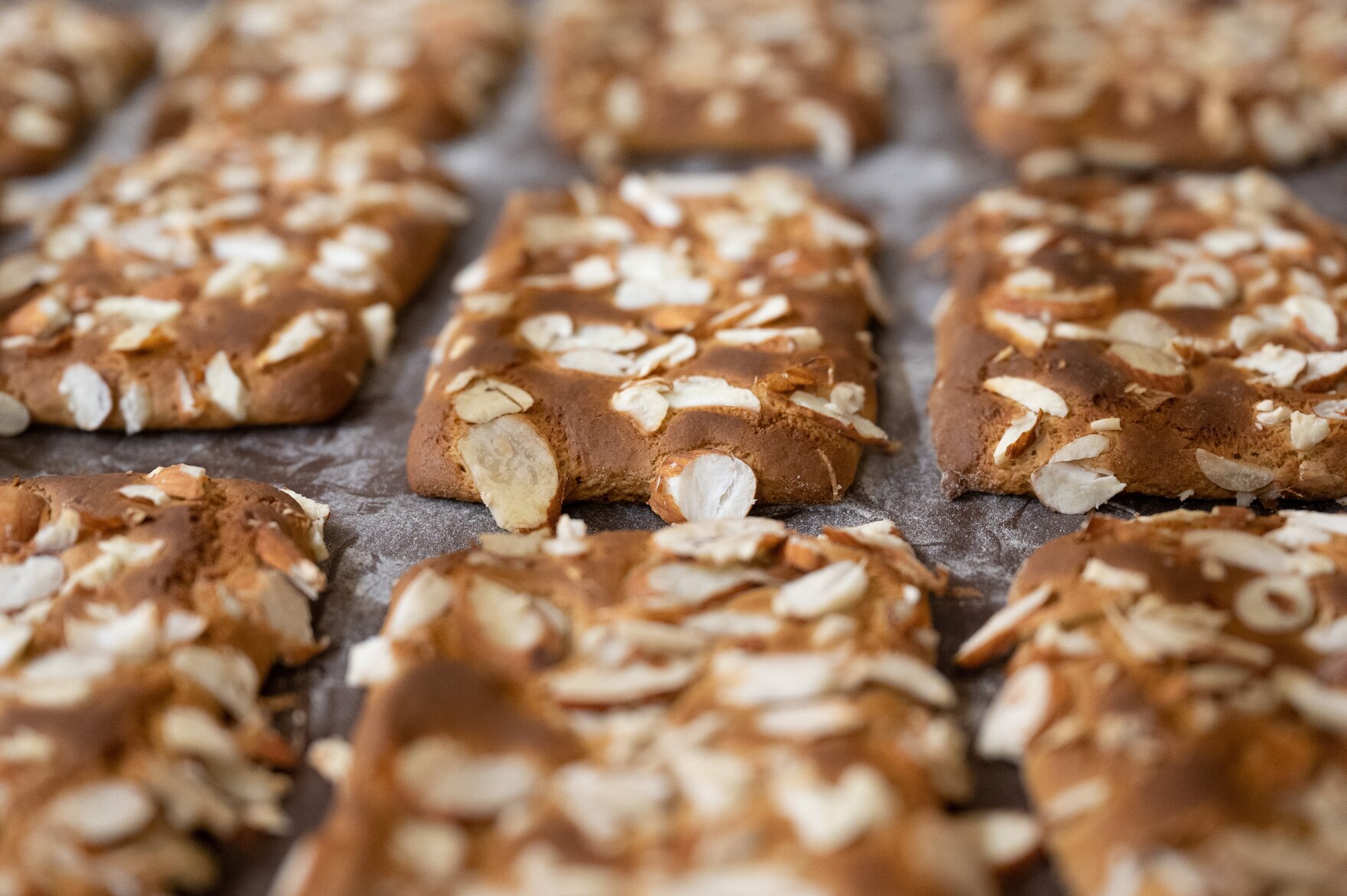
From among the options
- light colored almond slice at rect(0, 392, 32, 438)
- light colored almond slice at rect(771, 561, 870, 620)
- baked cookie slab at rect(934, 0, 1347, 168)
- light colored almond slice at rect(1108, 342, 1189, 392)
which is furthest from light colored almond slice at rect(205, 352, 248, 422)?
baked cookie slab at rect(934, 0, 1347, 168)

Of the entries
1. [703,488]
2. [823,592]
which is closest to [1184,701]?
[823,592]

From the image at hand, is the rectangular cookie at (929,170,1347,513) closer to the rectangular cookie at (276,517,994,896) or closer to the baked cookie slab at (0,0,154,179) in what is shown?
the rectangular cookie at (276,517,994,896)

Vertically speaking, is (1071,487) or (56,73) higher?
(56,73)

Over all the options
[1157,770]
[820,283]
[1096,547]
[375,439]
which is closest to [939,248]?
[820,283]

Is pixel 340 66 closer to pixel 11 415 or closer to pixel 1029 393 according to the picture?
pixel 11 415

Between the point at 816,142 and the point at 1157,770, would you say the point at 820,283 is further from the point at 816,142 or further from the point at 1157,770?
the point at 1157,770

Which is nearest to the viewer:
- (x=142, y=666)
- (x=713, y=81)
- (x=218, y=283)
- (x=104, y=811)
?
(x=104, y=811)
